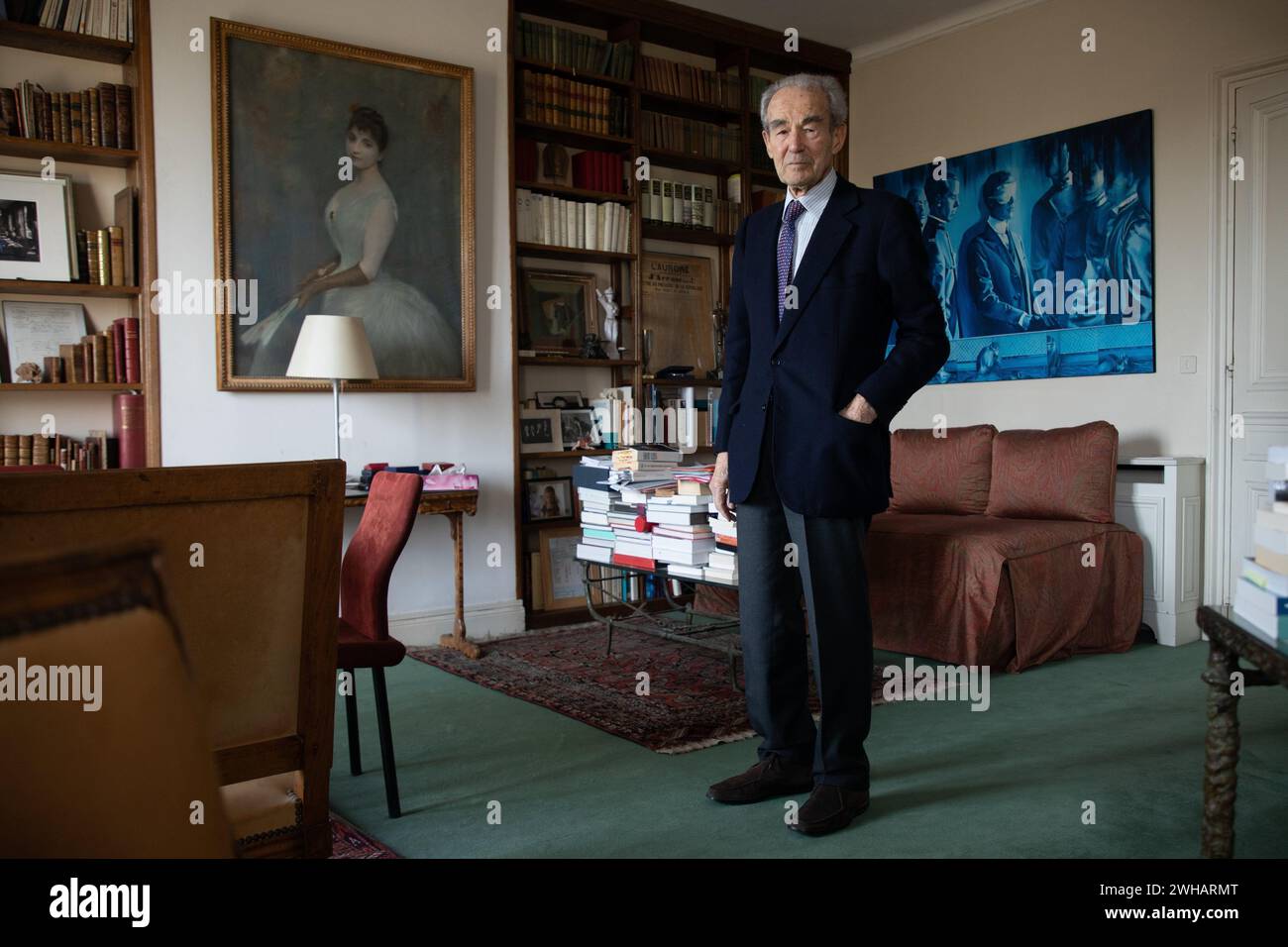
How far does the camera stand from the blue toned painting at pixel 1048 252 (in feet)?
16.4

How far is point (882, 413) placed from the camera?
236 cm

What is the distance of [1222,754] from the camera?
5.28ft

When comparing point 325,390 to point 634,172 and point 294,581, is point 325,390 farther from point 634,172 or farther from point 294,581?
point 294,581

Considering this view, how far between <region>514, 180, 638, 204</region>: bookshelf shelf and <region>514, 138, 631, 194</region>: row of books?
0.04m

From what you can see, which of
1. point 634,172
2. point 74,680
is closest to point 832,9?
point 634,172

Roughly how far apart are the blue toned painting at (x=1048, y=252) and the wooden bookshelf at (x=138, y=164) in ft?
13.7

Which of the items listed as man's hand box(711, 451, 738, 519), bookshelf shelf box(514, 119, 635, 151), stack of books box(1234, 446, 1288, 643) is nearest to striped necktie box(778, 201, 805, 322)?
man's hand box(711, 451, 738, 519)

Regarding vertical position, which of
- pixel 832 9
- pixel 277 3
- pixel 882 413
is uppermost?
pixel 832 9

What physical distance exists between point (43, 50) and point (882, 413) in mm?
3665

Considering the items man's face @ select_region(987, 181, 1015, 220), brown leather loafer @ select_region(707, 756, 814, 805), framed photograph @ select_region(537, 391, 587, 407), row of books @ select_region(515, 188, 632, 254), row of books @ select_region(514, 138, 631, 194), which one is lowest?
brown leather loafer @ select_region(707, 756, 814, 805)

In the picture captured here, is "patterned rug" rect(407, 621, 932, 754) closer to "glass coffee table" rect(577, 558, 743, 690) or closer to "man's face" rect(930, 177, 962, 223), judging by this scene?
"glass coffee table" rect(577, 558, 743, 690)

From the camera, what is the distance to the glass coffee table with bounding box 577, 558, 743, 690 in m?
3.64

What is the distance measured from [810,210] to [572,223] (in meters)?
3.05
